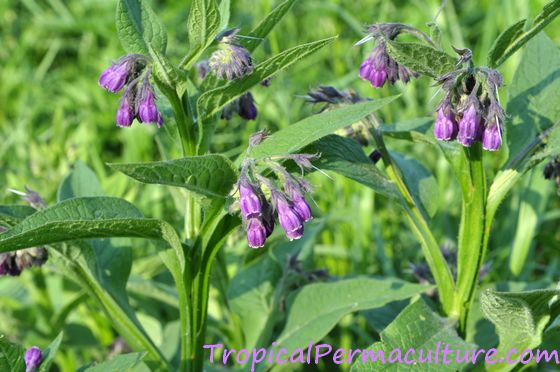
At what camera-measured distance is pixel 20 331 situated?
300 cm

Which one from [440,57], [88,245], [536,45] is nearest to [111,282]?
[88,245]

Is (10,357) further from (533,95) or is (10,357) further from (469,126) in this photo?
(533,95)

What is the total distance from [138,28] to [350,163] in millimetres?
585

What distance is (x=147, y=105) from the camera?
170cm

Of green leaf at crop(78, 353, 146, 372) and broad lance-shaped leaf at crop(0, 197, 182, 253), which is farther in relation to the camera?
green leaf at crop(78, 353, 146, 372)

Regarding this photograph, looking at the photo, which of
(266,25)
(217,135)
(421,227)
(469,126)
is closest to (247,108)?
(266,25)

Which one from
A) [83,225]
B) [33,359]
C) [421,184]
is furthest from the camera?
[421,184]

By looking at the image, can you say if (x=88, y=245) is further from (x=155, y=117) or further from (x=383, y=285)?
(x=383, y=285)

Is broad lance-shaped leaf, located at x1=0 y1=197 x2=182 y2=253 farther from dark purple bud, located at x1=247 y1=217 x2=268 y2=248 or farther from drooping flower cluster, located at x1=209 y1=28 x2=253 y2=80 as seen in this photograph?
drooping flower cluster, located at x1=209 y1=28 x2=253 y2=80

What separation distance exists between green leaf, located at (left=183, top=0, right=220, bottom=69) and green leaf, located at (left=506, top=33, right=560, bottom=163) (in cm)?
85

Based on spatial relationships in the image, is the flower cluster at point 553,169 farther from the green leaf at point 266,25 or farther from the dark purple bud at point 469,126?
the green leaf at point 266,25

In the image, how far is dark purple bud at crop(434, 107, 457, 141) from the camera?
173 centimetres

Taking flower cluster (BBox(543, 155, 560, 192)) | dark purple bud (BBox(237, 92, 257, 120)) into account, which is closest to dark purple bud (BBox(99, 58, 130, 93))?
dark purple bud (BBox(237, 92, 257, 120))

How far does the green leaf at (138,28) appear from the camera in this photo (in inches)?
72.4
